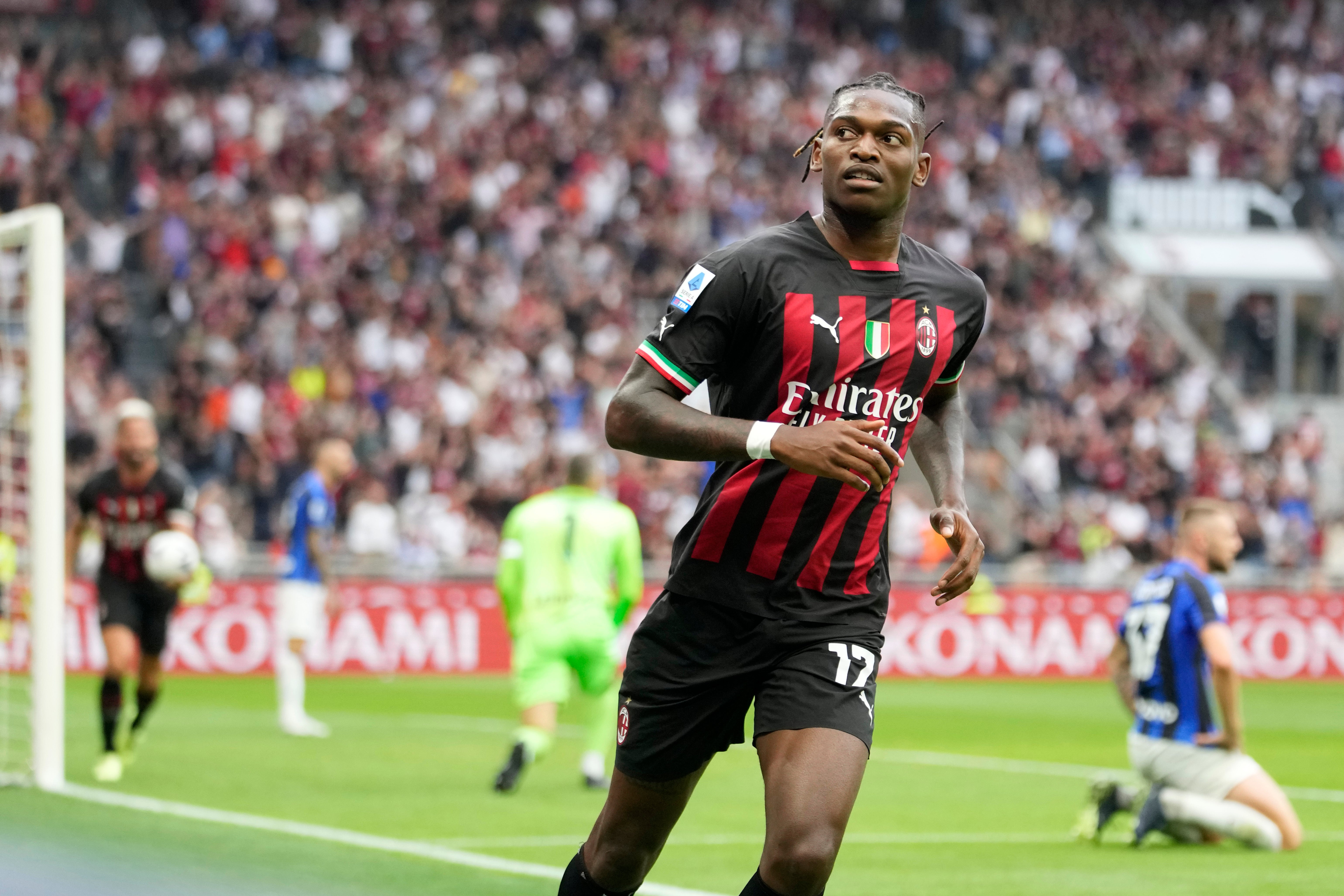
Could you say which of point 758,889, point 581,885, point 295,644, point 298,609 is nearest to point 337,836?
point 581,885

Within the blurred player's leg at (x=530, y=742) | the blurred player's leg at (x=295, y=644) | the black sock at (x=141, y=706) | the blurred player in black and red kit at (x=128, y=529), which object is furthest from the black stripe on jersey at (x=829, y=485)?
the blurred player's leg at (x=295, y=644)

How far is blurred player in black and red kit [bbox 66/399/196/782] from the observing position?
40.3 ft

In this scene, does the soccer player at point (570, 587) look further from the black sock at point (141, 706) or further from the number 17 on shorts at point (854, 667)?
the number 17 on shorts at point (854, 667)

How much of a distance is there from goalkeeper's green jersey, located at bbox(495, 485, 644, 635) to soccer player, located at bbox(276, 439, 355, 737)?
4.19 metres

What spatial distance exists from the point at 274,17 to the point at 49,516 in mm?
20207

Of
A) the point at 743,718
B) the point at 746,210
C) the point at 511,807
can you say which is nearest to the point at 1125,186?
the point at 746,210

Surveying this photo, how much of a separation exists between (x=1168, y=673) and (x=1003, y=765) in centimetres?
494

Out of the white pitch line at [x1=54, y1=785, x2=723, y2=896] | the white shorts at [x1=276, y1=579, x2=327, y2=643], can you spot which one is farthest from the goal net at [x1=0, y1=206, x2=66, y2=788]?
the white shorts at [x1=276, y1=579, x2=327, y2=643]

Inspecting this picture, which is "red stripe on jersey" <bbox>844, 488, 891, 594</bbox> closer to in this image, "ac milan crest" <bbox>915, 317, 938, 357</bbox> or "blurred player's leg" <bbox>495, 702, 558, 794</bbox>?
"ac milan crest" <bbox>915, 317, 938, 357</bbox>

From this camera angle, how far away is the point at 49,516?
11281 millimetres

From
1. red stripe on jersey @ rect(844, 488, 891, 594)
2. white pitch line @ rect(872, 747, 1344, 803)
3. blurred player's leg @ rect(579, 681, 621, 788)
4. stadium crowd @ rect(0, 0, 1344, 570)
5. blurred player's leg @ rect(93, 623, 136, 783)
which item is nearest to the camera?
red stripe on jersey @ rect(844, 488, 891, 594)

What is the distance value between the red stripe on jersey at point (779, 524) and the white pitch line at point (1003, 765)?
899 cm

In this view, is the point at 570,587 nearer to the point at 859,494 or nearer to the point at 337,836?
the point at 337,836

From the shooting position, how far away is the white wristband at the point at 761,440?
463cm
